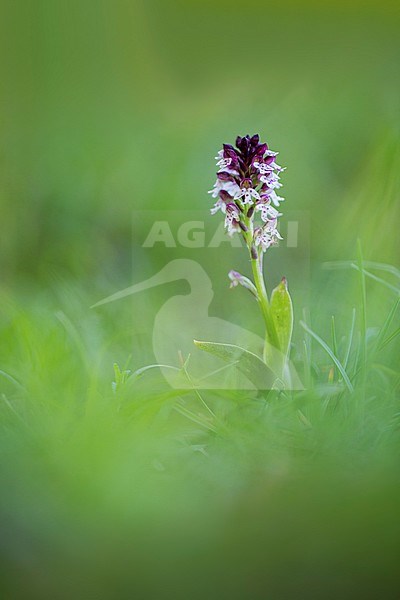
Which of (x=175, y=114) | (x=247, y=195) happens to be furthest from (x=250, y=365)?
(x=175, y=114)

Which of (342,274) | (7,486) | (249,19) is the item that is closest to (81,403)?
(7,486)

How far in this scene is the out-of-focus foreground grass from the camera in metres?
0.66

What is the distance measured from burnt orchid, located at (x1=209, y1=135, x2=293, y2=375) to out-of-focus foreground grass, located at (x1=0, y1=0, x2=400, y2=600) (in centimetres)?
3

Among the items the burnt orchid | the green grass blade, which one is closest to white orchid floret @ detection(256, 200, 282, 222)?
the burnt orchid

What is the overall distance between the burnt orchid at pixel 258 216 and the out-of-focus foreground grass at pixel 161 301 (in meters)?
0.03

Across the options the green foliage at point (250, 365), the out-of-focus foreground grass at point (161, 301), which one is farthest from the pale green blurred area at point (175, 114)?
the green foliage at point (250, 365)

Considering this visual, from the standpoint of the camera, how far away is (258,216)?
70 centimetres

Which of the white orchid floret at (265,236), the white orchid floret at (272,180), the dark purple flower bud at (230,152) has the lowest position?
the white orchid floret at (265,236)

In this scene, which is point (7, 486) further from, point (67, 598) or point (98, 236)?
point (98, 236)

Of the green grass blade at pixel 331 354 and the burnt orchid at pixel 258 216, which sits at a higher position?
the burnt orchid at pixel 258 216

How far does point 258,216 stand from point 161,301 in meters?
0.13

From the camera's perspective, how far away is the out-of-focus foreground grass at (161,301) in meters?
0.66

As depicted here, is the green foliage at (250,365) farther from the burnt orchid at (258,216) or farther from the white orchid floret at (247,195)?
the white orchid floret at (247,195)

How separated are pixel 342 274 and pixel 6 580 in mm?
432
